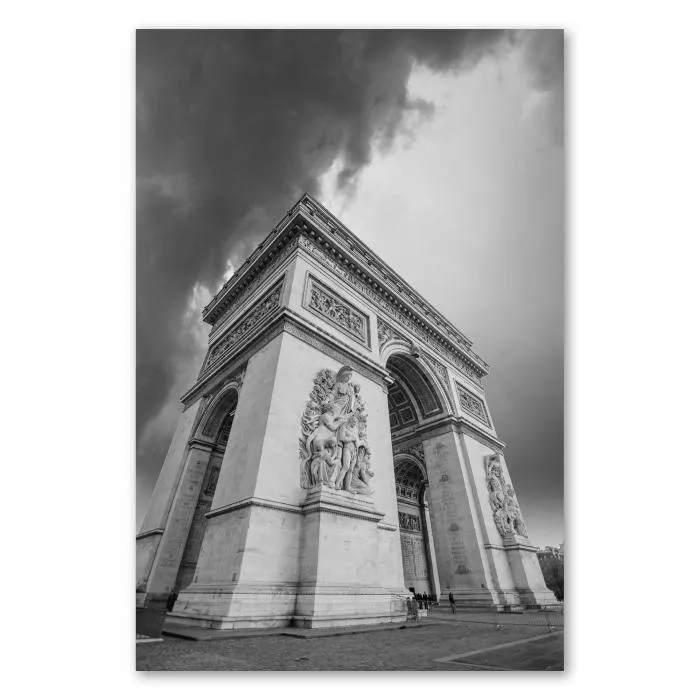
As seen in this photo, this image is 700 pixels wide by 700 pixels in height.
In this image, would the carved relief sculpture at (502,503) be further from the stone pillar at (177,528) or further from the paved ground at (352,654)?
the stone pillar at (177,528)

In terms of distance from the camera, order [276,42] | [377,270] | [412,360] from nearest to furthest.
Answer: [276,42]
[377,270]
[412,360]

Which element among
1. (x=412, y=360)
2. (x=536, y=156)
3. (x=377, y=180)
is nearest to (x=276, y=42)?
(x=377, y=180)

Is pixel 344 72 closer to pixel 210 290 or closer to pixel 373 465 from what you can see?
pixel 210 290

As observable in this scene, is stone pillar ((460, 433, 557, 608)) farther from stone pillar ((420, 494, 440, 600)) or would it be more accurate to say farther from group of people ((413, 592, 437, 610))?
stone pillar ((420, 494, 440, 600))

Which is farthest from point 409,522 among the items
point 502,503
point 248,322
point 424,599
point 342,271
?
point 342,271

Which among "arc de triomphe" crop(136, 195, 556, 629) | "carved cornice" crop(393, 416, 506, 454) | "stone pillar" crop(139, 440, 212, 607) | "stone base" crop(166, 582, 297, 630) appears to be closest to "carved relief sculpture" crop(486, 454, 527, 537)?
"arc de triomphe" crop(136, 195, 556, 629)

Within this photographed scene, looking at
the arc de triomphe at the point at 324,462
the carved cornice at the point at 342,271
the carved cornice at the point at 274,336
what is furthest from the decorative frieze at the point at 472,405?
the carved cornice at the point at 274,336

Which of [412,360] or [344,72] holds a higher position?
[344,72]
